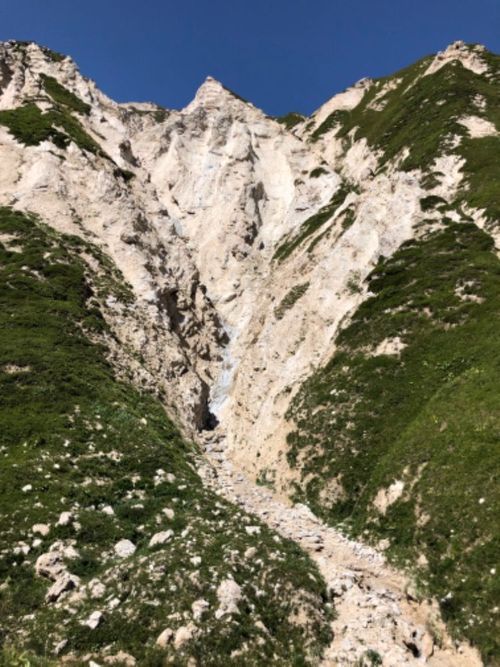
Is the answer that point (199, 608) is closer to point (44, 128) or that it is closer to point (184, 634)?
point (184, 634)

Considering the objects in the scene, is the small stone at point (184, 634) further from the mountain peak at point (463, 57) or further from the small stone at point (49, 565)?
the mountain peak at point (463, 57)

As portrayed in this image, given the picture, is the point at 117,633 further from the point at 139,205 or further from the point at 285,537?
the point at 139,205

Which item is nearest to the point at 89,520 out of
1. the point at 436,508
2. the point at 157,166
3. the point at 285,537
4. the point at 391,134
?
the point at 285,537

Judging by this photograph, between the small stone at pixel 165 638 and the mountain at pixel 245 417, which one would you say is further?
the mountain at pixel 245 417


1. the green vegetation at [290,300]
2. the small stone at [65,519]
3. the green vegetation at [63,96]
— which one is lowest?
the small stone at [65,519]

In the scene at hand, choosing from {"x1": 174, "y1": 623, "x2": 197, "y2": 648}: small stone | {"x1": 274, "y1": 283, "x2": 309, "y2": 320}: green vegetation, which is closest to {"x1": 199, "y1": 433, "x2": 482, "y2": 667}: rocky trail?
{"x1": 174, "y1": 623, "x2": 197, "y2": 648}: small stone

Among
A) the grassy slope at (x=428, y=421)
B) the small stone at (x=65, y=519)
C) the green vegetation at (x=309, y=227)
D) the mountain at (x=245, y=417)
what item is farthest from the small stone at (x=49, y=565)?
the green vegetation at (x=309, y=227)
